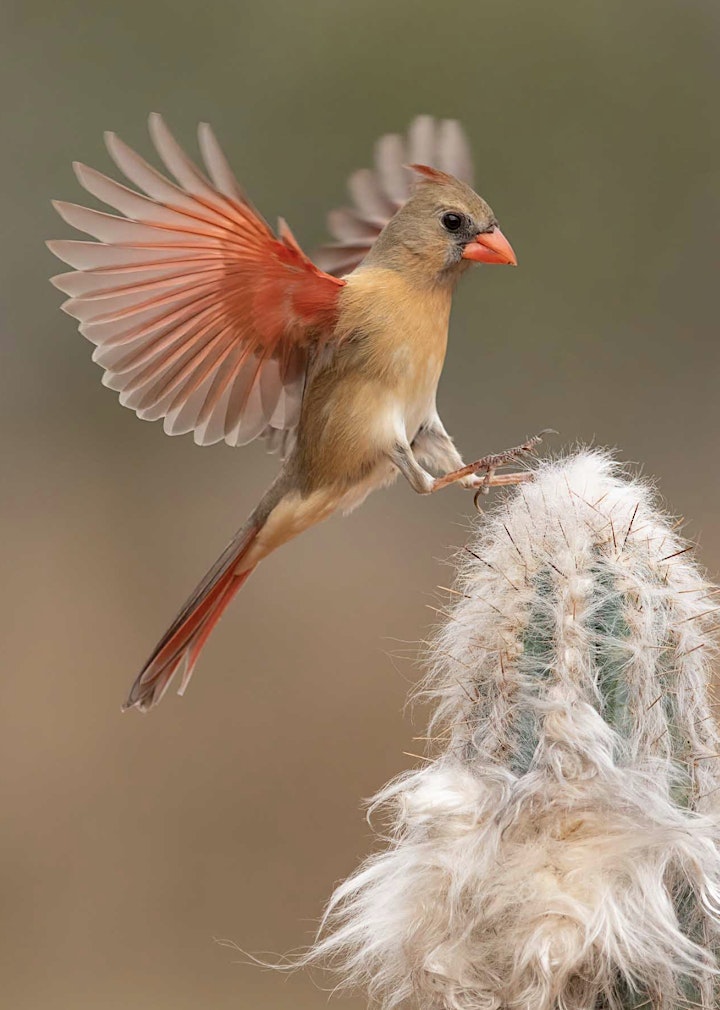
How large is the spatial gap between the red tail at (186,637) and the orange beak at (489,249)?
0.55 m

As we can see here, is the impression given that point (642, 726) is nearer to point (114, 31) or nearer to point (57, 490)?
point (57, 490)

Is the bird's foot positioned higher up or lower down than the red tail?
higher up

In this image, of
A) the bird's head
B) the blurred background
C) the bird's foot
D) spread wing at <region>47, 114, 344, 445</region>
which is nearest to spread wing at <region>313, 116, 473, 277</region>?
the bird's head

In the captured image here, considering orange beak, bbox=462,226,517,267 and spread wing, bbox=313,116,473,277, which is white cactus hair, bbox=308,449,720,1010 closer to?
orange beak, bbox=462,226,517,267

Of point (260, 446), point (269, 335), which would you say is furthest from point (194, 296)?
point (260, 446)

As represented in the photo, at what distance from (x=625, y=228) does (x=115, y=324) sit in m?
3.53

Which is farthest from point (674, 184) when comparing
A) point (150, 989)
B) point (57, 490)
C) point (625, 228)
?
point (150, 989)

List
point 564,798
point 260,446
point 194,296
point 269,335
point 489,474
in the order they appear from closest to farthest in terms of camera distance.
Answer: point 564,798 → point 489,474 → point 194,296 → point 269,335 → point 260,446

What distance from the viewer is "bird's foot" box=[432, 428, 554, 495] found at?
5.02 ft

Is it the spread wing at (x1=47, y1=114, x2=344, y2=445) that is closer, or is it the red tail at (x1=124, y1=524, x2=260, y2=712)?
the spread wing at (x1=47, y1=114, x2=344, y2=445)

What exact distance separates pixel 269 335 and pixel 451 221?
1.01 ft

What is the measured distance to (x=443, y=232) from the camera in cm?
191

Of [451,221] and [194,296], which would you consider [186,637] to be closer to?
[194,296]

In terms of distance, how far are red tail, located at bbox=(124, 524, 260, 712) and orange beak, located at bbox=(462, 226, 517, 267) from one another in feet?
1.80
